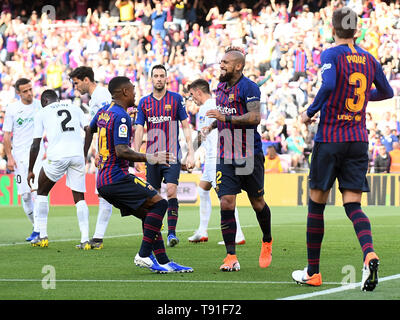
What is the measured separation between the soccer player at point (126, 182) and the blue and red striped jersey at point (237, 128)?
3.11ft

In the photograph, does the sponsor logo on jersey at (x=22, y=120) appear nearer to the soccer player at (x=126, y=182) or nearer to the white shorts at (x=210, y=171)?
the white shorts at (x=210, y=171)

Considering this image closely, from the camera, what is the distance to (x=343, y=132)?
741 cm

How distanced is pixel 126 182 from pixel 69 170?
3.65 m

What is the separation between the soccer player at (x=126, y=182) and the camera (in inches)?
337

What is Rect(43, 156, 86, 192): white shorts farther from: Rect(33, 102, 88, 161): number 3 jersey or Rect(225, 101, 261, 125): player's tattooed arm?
Rect(225, 101, 261, 125): player's tattooed arm

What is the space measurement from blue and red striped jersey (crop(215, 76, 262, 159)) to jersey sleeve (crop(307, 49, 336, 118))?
1.79 meters

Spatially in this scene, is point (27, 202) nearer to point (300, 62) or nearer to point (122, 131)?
point (122, 131)

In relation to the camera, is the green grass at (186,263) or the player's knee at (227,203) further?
the player's knee at (227,203)

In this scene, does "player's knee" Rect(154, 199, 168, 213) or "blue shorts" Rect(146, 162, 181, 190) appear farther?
"blue shorts" Rect(146, 162, 181, 190)

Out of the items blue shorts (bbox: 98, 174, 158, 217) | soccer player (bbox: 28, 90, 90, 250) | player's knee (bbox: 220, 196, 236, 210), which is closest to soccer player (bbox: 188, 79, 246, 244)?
soccer player (bbox: 28, 90, 90, 250)

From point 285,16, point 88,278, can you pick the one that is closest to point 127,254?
point 88,278

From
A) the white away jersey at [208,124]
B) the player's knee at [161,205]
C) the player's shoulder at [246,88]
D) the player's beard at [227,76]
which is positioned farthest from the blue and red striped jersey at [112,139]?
the white away jersey at [208,124]

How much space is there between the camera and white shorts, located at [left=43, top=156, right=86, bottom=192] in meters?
12.0

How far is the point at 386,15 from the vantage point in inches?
1015
